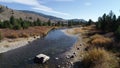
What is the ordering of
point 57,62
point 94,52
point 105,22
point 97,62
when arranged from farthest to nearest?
point 105,22
point 57,62
point 94,52
point 97,62

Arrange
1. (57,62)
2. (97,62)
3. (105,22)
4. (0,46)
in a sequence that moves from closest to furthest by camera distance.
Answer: (97,62)
(57,62)
(0,46)
(105,22)

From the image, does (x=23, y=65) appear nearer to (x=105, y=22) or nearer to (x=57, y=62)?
(x=57, y=62)

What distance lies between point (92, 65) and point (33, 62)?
33.5 ft

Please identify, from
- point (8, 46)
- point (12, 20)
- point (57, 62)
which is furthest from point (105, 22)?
point (57, 62)

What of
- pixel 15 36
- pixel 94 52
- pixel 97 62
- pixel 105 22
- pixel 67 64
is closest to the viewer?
pixel 97 62

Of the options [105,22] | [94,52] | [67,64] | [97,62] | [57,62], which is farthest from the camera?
[105,22]

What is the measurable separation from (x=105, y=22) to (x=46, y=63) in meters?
62.7

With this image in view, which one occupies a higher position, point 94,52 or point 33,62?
point 94,52

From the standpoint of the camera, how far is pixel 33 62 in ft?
98.3

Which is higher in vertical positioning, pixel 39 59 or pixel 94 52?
pixel 94 52

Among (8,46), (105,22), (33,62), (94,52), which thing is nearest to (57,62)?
(33,62)

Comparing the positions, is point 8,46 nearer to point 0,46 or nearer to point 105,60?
point 0,46

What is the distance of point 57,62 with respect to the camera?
29.7 m

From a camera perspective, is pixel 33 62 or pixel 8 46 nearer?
pixel 33 62
